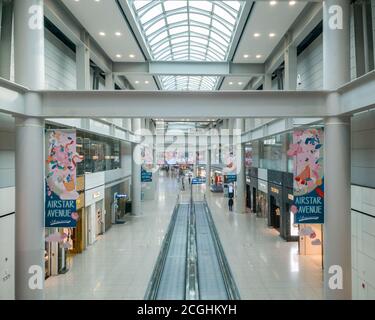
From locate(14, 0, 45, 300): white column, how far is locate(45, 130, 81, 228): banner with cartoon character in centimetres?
20

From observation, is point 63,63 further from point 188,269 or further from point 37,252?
point 188,269

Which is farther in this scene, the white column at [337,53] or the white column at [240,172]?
the white column at [240,172]

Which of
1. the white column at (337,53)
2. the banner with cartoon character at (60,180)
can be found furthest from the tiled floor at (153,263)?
the white column at (337,53)

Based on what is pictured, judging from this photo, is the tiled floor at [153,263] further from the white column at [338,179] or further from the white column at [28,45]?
the white column at [28,45]

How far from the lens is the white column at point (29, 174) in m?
6.12

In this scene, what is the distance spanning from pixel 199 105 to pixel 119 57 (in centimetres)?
883

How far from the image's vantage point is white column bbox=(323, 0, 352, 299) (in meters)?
6.18

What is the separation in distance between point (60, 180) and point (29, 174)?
→ 608 mm

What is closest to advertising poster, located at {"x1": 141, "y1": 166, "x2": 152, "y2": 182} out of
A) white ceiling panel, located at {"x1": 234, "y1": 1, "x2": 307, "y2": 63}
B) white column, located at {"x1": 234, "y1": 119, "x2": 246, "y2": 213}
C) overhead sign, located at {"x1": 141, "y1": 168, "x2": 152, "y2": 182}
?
overhead sign, located at {"x1": 141, "y1": 168, "x2": 152, "y2": 182}

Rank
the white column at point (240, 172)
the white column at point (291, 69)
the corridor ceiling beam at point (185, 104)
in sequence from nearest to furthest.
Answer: the corridor ceiling beam at point (185, 104) → the white column at point (291, 69) → the white column at point (240, 172)

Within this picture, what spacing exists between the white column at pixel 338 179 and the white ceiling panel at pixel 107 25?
20.5ft

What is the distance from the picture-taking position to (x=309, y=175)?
6.50m

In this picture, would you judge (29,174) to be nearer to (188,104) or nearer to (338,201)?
(188,104)

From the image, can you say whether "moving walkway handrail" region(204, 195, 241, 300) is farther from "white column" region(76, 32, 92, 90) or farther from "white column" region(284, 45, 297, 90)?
"white column" region(76, 32, 92, 90)
